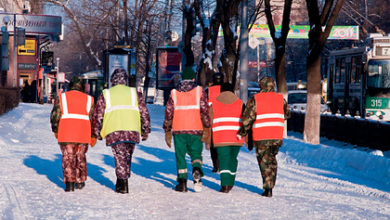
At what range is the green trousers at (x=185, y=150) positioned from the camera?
30.6 feet

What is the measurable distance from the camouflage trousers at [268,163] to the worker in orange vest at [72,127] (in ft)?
7.47

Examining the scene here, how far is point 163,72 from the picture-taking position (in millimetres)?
48781

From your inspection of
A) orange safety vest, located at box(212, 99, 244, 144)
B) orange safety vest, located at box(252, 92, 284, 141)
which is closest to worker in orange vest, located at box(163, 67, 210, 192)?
orange safety vest, located at box(212, 99, 244, 144)

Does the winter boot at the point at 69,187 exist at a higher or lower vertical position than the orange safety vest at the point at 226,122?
lower

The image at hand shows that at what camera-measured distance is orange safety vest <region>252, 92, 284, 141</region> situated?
9.26m

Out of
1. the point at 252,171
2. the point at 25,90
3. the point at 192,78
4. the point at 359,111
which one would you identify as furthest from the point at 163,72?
the point at 192,78

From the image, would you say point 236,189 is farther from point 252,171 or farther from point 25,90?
point 25,90

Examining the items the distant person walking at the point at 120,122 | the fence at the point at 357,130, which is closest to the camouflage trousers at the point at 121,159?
the distant person walking at the point at 120,122

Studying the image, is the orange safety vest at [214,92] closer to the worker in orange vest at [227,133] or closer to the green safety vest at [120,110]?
the worker in orange vest at [227,133]

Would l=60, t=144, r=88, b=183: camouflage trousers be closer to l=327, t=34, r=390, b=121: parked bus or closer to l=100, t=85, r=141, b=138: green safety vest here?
l=100, t=85, r=141, b=138: green safety vest

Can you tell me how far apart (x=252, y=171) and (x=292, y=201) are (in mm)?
3973

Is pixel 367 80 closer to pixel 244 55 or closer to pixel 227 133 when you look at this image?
pixel 244 55

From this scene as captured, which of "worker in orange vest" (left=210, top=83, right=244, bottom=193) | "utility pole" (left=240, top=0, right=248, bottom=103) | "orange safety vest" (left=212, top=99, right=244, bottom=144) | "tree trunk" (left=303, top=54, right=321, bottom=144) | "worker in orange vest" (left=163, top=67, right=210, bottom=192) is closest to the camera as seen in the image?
"worker in orange vest" (left=163, top=67, right=210, bottom=192)

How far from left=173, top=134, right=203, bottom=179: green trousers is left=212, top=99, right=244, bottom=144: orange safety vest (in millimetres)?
377
